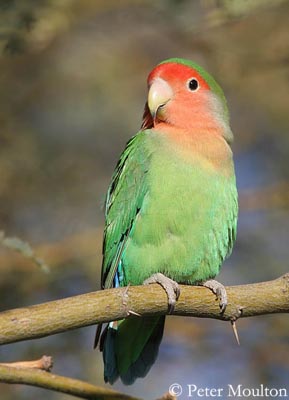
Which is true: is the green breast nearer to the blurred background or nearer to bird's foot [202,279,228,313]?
bird's foot [202,279,228,313]

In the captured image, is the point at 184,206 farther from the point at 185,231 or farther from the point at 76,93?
the point at 76,93

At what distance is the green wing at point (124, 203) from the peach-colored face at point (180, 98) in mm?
149

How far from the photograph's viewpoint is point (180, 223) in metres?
3.54

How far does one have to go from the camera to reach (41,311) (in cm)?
266

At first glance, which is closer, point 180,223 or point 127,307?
point 127,307

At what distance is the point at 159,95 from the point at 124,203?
538mm

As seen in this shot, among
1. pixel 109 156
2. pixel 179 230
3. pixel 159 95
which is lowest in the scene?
pixel 179 230

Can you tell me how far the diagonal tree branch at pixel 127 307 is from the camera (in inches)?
104

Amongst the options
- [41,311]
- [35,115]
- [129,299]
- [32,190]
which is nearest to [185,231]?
[129,299]

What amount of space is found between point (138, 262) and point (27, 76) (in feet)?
8.03

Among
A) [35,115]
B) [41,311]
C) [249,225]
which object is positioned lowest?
[41,311]

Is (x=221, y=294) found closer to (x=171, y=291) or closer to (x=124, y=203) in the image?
(x=171, y=291)

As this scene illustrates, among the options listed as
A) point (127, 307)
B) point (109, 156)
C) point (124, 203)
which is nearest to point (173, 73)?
point (124, 203)

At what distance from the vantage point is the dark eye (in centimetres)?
397
